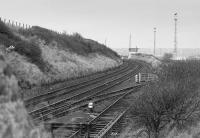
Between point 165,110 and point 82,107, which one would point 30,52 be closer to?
point 82,107

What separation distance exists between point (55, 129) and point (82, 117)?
3582mm

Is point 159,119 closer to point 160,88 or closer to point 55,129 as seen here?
point 160,88

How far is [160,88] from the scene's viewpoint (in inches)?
682

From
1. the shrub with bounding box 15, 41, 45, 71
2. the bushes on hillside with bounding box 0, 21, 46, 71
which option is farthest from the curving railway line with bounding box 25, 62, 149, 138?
the bushes on hillside with bounding box 0, 21, 46, 71

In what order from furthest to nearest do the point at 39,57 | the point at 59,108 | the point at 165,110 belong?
the point at 39,57
the point at 59,108
the point at 165,110

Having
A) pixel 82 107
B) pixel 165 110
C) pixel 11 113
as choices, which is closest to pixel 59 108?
pixel 82 107

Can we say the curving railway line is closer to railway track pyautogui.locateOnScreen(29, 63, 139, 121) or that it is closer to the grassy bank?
railway track pyautogui.locateOnScreen(29, 63, 139, 121)

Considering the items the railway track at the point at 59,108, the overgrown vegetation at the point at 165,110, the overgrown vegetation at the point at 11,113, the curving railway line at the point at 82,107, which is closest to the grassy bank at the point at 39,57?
the curving railway line at the point at 82,107

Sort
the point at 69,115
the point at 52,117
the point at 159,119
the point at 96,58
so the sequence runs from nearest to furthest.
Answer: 1. the point at 159,119
2. the point at 52,117
3. the point at 69,115
4. the point at 96,58

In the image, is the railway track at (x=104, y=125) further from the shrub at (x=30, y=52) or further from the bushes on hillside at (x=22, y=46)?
the bushes on hillside at (x=22, y=46)

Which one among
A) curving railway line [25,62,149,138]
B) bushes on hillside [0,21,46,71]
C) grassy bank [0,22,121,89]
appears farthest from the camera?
bushes on hillside [0,21,46,71]

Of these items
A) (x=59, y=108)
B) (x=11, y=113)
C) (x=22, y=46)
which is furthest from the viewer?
(x=22, y=46)

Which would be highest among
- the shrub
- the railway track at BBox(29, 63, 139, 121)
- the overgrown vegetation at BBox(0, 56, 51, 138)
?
the shrub

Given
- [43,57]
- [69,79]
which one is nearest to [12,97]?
[69,79]
